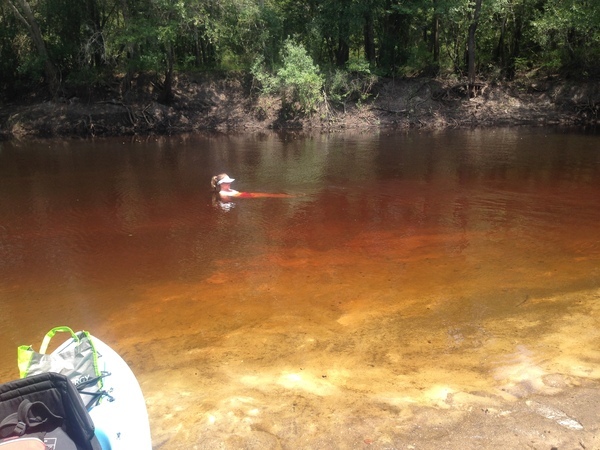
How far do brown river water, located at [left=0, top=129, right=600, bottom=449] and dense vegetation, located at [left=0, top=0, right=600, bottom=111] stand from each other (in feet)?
35.6

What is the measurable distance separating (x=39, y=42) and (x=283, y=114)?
37.9 feet

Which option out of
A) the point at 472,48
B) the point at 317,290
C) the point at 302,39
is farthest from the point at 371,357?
the point at 302,39

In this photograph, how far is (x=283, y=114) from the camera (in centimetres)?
2428

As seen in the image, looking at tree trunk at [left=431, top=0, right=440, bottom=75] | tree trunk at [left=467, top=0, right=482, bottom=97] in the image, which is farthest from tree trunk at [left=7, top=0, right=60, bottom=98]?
tree trunk at [left=467, top=0, right=482, bottom=97]

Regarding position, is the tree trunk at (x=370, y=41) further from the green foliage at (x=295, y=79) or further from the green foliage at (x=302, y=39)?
the green foliage at (x=295, y=79)

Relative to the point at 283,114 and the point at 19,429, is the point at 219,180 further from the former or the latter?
the point at 283,114

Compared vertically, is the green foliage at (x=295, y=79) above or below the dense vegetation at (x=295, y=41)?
below

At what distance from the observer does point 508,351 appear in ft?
14.7

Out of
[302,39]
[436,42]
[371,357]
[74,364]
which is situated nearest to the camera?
[74,364]

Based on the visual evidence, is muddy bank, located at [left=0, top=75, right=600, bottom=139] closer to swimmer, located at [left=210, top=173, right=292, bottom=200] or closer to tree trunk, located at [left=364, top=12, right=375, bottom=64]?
tree trunk, located at [left=364, top=12, right=375, bottom=64]

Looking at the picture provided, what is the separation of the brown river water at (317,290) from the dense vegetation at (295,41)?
35.6 feet

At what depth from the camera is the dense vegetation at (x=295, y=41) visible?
2106cm

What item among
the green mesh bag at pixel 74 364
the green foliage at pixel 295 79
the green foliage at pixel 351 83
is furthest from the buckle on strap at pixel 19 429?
the green foliage at pixel 351 83

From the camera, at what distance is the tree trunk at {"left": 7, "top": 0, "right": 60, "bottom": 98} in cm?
2166
